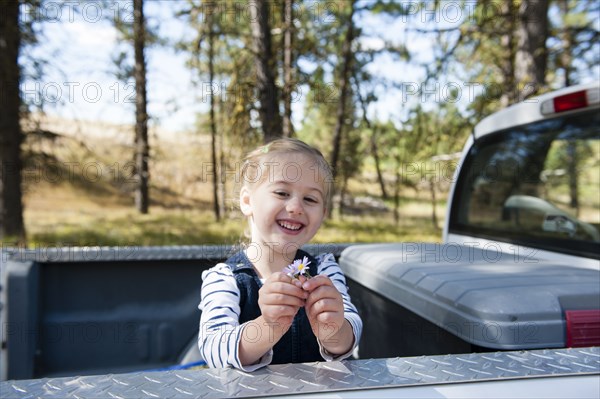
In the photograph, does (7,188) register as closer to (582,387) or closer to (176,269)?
(176,269)

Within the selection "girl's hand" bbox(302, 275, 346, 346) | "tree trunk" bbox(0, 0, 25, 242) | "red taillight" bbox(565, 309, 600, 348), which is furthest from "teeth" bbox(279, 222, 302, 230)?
"tree trunk" bbox(0, 0, 25, 242)

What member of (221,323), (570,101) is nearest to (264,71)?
(570,101)

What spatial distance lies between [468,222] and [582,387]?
229 cm

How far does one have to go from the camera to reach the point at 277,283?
1.22 metres

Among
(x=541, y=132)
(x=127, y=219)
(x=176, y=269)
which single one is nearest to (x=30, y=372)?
(x=176, y=269)

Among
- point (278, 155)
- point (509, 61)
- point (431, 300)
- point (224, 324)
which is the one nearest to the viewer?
point (224, 324)

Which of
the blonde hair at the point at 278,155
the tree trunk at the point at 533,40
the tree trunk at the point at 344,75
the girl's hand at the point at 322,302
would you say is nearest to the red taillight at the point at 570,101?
the blonde hair at the point at 278,155

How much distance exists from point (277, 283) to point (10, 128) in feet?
31.7

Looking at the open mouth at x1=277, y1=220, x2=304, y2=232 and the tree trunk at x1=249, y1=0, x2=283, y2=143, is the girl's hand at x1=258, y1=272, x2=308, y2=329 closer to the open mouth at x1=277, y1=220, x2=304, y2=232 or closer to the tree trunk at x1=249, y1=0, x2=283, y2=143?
the open mouth at x1=277, y1=220, x2=304, y2=232

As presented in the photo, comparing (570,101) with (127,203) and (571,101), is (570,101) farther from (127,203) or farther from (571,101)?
(127,203)

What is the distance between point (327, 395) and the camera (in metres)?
1.05

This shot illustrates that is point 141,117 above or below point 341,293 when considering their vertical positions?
above

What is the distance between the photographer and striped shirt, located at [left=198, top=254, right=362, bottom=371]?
1.35 metres

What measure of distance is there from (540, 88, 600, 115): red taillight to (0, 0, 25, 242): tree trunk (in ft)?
29.9
